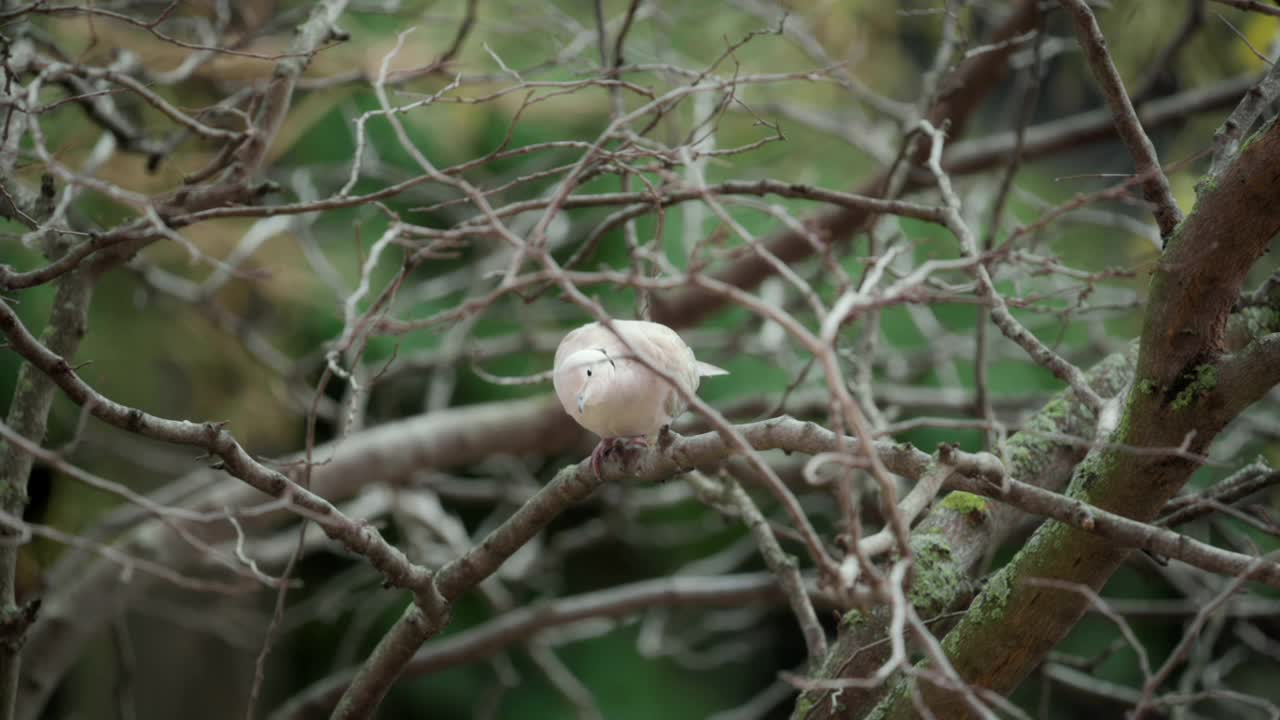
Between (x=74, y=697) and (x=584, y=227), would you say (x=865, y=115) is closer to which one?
(x=584, y=227)

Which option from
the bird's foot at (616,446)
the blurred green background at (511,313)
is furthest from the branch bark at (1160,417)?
the blurred green background at (511,313)

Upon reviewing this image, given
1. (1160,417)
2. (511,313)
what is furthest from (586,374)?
(511,313)

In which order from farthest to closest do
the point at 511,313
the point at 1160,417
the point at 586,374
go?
1. the point at 511,313
2. the point at 586,374
3. the point at 1160,417

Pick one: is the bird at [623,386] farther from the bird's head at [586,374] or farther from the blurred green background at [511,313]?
the blurred green background at [511,313]

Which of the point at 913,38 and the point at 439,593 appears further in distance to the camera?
the point at 913,38

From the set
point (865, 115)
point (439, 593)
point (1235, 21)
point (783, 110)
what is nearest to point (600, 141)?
point (439, 593)

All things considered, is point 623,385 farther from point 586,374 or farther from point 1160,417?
point 1160,417

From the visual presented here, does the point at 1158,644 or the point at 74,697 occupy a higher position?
the point at 74,697
